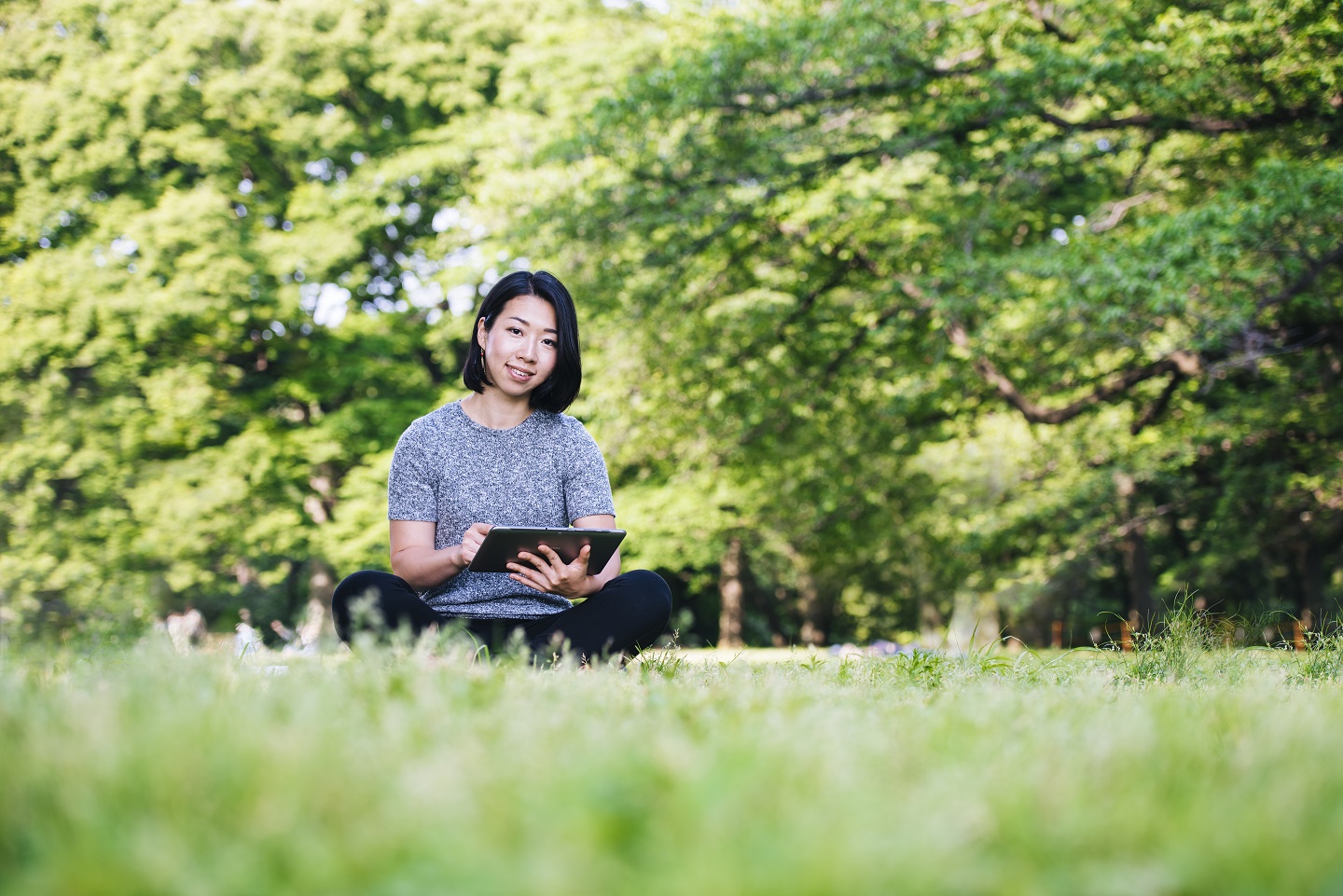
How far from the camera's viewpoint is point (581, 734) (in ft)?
5.42

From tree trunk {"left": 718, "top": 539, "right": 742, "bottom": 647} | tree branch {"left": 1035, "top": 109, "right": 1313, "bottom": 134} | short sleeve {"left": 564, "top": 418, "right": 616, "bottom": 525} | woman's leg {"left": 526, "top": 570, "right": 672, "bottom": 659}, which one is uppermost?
tree branch {"left": 1035, "top": 109, "right": 1313, "bottom": 134}

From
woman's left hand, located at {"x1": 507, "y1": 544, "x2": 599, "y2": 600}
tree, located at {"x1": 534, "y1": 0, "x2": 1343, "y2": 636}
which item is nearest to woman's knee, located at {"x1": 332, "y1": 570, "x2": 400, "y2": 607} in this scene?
woman's left hand, located at {"x1": 507, "y1": 544, "x2": 599, "y2": 600}

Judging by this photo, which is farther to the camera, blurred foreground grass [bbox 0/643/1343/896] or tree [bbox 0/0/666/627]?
tree [bbox 0/0/666/627]

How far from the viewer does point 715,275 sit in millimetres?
12445

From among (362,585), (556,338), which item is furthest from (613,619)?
(556,338)

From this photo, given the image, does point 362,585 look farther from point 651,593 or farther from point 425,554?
point 651,593

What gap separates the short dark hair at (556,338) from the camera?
4086 mm

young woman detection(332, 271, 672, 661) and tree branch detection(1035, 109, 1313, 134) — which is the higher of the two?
tree branch detection(1035, 109, 1313, 134)

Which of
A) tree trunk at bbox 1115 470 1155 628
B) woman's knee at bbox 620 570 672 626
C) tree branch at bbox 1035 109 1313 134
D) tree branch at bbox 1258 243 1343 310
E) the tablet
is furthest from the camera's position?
tree trunk at bbox 1115 470 1155 628

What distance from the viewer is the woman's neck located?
4.15 metres

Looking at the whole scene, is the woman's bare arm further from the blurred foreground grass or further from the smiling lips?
the blurred foreground grass

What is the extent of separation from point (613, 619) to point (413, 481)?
0.92m

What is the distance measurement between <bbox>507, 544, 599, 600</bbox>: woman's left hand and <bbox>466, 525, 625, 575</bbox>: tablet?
2 centimetres

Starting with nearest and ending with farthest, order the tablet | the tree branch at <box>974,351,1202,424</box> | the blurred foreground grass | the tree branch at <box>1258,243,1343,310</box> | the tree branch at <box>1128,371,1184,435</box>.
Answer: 1. the blurred foreground grass
2. the tablet
3. the tree branch at <box>1258,243,1343,310</box>
4. the tree branch at <box>974,351,1202,424</box>
5. the tree branch at <box>1128,371,1184,435</box>
